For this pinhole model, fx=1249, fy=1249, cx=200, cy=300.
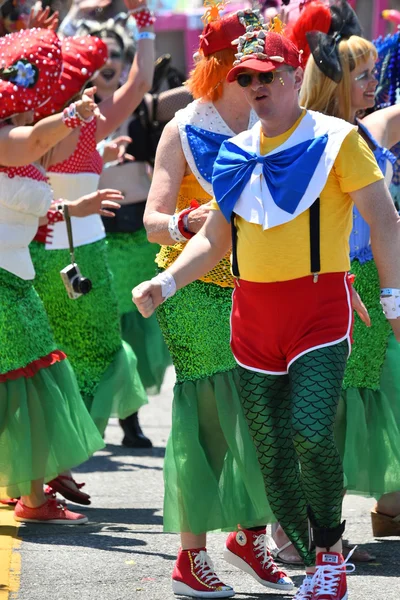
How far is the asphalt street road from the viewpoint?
427cm

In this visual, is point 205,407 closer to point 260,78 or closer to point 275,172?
point 275,172

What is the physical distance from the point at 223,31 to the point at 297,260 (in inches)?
41.2

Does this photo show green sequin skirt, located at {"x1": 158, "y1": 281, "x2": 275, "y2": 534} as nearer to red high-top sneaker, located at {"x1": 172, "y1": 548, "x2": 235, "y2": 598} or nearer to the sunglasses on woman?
red high-top sneaker, located at {"x1": 172, "y1": 548, "x2": 235, "y2": 598}

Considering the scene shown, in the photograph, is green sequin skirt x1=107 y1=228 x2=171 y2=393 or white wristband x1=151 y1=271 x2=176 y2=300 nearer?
white wristband x1=151 y1=271 x2=176 y2=300

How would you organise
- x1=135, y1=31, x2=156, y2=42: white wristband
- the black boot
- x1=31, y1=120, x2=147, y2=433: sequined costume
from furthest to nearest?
1. the black boot
2. x1=135, y1=31, x2=156, y2=42: white wristband
3. x1=31, y1=120, x2=147, y2=433: sequined costume

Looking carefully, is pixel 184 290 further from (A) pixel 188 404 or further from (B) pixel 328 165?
(B) pixel 328 165

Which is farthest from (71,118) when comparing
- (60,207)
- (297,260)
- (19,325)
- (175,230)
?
(297,260)

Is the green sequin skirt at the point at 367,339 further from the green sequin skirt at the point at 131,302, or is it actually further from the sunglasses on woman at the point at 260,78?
the green sequin skirt at the point at 131,302

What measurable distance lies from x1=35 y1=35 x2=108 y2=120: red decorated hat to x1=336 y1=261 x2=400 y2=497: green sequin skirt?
5.37ft

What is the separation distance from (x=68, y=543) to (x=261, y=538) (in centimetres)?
96

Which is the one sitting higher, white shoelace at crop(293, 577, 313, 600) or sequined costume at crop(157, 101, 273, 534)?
sequined costume at crop(157, 101, 273, 534)

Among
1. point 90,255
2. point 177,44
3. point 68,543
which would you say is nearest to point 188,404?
point 68,543

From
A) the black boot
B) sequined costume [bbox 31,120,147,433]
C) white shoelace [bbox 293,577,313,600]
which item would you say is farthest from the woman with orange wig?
the black boot

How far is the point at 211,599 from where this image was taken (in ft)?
13.9
